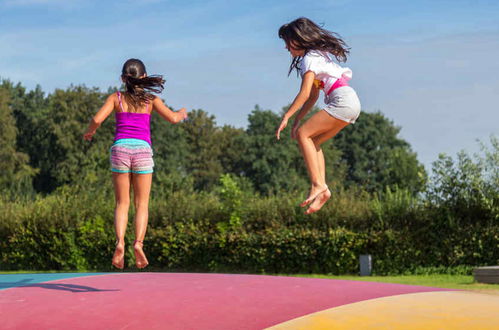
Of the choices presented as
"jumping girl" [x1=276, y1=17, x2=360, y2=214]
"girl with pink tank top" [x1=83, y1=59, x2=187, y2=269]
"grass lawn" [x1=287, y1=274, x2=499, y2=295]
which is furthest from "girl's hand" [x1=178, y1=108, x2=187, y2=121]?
"grass lawn" [x1=287, y1=274, x2=499, y2=295]

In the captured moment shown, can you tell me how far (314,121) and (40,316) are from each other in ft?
10.2

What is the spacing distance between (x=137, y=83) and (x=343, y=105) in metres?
2.29

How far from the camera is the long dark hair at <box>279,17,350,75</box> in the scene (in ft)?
19.9

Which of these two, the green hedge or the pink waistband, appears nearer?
the pink waistband

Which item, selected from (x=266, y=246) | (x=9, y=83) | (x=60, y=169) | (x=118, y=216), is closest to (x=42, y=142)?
(x=60, y=169)

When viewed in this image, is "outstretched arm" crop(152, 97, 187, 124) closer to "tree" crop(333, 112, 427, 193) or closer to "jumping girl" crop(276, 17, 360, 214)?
"jumping girl" crop(276, 17, 360, 214)

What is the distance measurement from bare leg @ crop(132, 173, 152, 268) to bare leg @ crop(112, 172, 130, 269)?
11cm

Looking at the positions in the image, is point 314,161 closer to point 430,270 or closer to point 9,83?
point 430,270

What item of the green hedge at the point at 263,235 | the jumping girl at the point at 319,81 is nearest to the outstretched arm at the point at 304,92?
the jumping girl at the point at 319,81

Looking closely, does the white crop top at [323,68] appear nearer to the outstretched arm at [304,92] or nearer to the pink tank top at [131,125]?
the outstretched arm at [304,92]

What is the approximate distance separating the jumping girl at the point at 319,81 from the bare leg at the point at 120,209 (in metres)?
2.00

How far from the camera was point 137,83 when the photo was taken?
22.8ft

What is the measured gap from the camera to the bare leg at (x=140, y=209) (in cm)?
697

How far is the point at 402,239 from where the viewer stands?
67.8 ft
